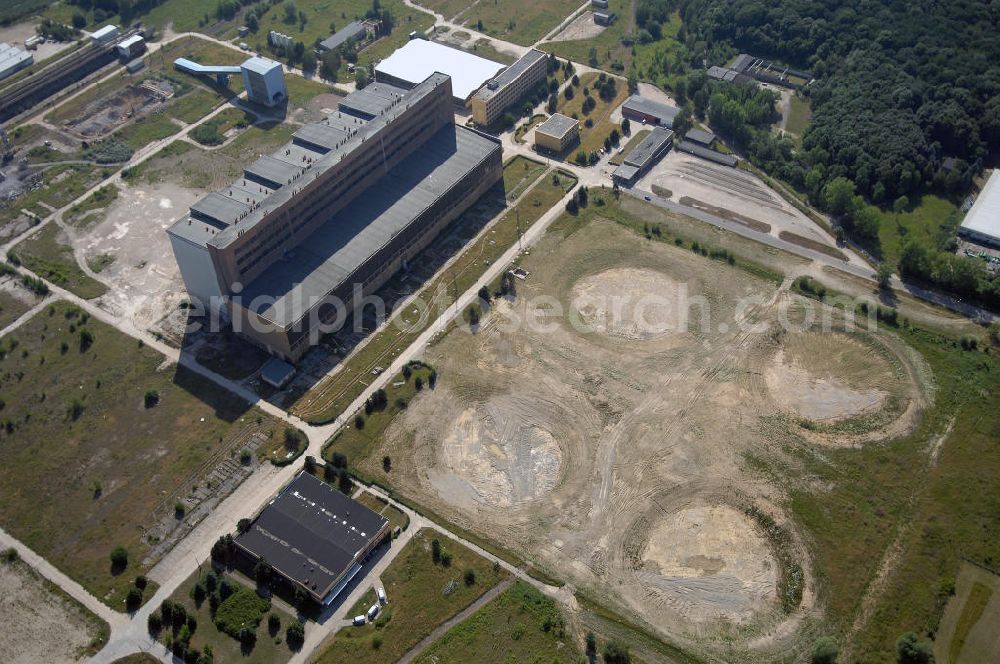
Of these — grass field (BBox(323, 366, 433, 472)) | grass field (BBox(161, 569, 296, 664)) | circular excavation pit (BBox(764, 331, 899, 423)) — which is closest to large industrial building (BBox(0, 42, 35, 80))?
grass field (BBox(323, 366, 433, 472))

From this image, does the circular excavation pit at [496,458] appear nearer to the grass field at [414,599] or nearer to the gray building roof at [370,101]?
the grass field at [414,599]

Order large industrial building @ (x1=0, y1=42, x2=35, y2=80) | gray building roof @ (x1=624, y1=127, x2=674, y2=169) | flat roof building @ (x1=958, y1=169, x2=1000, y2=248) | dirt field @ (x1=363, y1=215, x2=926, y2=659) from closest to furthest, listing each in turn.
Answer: dirt field @ (x1=363, y1=215, x2=926, y2=659) < flat roof building @ (x1=958, y1=169, x2=1000, y2=248) < gray building roof @ (x1=624, y1=127, x2=674, y2=169) < large industrial building @ (x1=0, y1=42, x2=35, y2=80)

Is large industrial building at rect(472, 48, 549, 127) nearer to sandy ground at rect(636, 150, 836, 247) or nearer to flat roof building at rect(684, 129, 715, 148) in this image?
sandy ground at rect(636, 150, 836, 247)

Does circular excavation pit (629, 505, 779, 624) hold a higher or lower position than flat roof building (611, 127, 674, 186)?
lower

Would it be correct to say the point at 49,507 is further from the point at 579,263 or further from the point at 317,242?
the point at 579,263

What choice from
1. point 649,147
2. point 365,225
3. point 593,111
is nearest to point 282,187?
point 365,225

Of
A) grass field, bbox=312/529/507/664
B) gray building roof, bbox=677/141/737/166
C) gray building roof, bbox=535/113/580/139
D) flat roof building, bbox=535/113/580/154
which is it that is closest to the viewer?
grass field, bbox=312/529/507/664

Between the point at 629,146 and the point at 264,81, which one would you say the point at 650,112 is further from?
the point at 264,81
